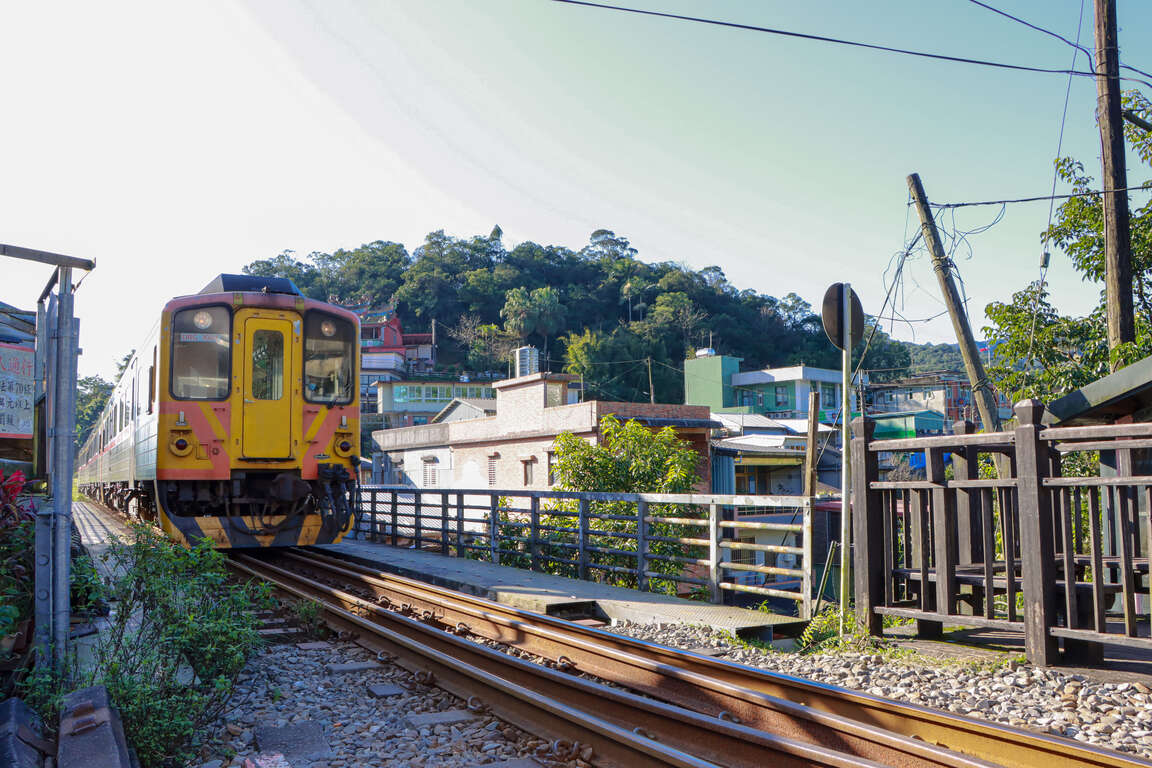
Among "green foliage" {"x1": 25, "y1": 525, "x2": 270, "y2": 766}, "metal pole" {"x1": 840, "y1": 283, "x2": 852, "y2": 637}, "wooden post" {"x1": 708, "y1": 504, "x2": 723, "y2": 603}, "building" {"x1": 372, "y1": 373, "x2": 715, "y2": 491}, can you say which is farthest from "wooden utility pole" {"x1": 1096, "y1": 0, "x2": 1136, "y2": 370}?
"building" {"x1": 372, "y1": 373, "x2": 715, "y2": 491}

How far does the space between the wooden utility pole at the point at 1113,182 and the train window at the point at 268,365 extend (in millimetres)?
10665

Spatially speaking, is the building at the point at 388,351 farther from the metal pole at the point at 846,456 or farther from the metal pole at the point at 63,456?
the metal pole at the point at 63,456

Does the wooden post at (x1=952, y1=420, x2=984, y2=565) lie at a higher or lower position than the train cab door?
lower

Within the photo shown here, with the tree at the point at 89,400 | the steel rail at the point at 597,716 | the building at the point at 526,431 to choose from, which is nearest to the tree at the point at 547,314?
the tree at the point at 89,400

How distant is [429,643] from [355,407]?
6156mm

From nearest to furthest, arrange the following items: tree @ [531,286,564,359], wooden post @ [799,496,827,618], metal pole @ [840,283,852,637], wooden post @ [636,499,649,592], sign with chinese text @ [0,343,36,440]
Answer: sign with chinese text @ [0,343,36,440] → metal pole @ [840,283,852,637] → wooden post @ [799,496,827,618] → wooden post @ [636,499,649,592] → tree @ [531,286,564,359]

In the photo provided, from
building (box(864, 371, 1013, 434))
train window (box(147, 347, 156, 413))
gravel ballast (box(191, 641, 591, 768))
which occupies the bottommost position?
gravel ballast (box(191, 641, 591, 768))

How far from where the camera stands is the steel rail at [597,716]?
3.77m

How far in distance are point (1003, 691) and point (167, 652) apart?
4683 millimetres

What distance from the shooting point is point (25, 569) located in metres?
4.81

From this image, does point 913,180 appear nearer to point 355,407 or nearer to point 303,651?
point 355,407

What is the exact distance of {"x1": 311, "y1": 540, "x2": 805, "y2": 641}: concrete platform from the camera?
279 inches

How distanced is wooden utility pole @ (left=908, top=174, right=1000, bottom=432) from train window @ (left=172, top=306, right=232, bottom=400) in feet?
31.6

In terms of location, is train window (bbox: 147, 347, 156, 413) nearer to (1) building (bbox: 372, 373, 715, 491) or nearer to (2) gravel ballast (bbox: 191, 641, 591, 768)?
(2) gravel ballast (bbox: 191, 641, 591, 768)
